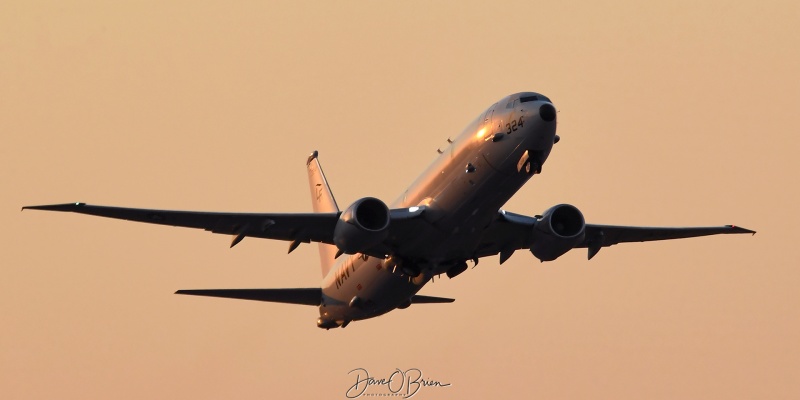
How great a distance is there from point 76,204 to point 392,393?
890 inches

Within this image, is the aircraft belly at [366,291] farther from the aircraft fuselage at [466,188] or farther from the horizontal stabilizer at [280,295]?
the horizontal stabilizer at [280,295]

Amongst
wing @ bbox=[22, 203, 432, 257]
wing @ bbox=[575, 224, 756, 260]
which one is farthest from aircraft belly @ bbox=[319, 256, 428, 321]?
wing @ bbox=[575, 224, 756, 260]

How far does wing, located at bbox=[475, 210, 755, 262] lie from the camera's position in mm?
59438

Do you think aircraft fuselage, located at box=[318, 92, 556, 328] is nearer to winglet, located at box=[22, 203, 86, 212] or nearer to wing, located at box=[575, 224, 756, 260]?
wing, located at box=[575, 224, 756, 260]

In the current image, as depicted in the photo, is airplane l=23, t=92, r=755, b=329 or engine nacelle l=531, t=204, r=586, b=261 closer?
airplane l=23, t=92, r=755, b=329

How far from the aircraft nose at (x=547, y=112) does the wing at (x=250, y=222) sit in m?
9.07

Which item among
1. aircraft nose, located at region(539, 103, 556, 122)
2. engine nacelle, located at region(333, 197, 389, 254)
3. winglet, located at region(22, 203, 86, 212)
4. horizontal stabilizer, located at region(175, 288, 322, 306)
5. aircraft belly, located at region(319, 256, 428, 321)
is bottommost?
winglet, located at region(22, 203, 86, 212)

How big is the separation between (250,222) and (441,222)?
24.1 ft

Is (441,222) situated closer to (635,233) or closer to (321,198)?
(635,233)

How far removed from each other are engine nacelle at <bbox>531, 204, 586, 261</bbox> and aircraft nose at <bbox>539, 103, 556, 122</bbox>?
20.5 ft

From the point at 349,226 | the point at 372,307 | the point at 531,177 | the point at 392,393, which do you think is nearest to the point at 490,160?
the point at 531,177

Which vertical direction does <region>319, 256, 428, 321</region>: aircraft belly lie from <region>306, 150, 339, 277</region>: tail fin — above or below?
below

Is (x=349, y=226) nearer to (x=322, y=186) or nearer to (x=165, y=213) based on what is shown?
(x=165, y=213)

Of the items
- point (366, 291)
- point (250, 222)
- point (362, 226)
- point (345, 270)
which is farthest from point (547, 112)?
point (345, 270)
